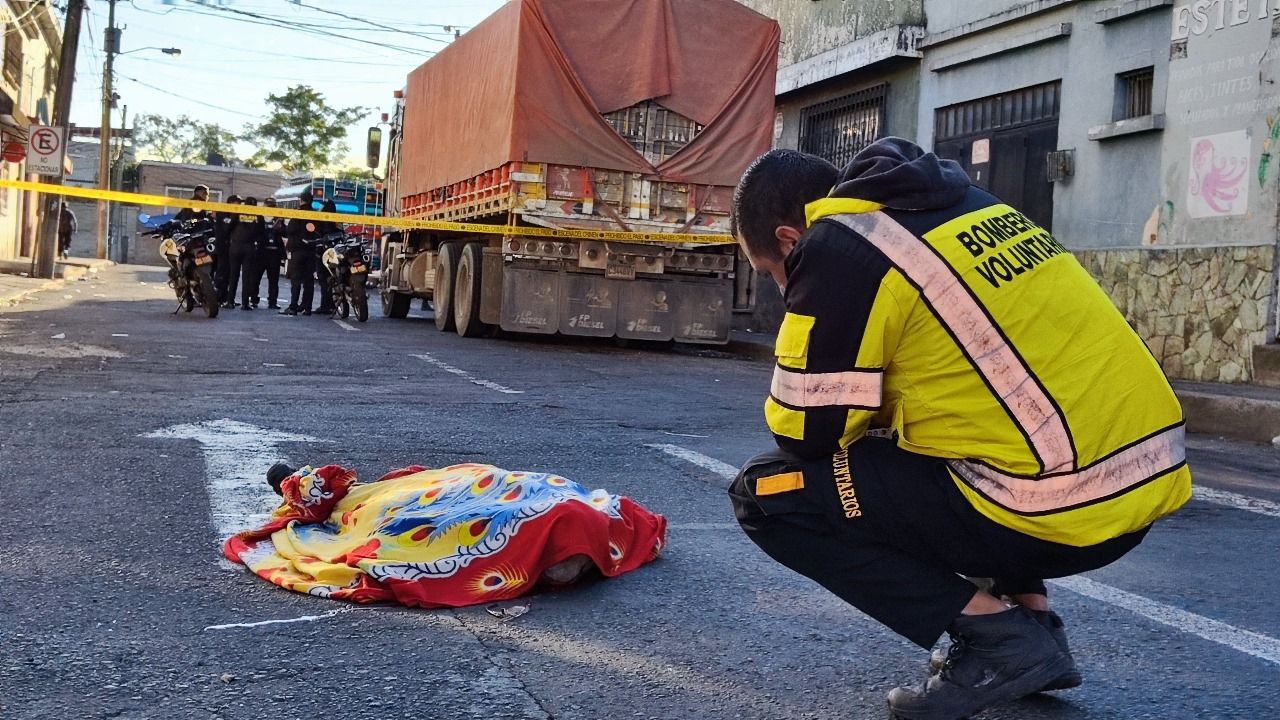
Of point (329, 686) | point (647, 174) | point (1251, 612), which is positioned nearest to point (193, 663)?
point (329, 686)

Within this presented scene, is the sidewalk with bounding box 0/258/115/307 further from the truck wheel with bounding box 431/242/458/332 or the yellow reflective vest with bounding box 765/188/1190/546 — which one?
the yellow reflective vest with bounding box 765/188/1190/546

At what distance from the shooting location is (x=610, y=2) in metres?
14.5

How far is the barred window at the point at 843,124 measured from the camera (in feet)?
65.5

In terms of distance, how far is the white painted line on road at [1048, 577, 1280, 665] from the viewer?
3539 millimetres

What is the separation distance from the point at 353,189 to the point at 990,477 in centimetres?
3258

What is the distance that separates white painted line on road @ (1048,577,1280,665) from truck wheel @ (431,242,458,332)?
13205 mm

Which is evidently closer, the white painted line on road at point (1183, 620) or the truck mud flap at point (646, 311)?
the white painted line on road at point (1183, 620)

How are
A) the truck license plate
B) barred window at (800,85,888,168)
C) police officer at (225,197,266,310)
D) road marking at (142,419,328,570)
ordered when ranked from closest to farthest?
1. road marking at (142,419,328,570)
2. the truck license plate
3. police officer at (225,197,266,310)
4. barred window at (800,85,888,168)

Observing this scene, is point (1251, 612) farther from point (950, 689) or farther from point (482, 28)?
point (482, 28)

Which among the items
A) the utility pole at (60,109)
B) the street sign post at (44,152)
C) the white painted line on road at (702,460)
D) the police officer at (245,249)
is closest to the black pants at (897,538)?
the white painted line on road at (702,460)

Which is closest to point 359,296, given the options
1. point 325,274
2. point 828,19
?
point 325,274

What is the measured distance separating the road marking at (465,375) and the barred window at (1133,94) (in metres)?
7.92

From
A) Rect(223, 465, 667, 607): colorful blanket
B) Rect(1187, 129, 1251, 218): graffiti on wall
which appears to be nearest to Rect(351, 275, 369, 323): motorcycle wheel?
Rect(1187, 129, 1251, 218): graffiti on wall

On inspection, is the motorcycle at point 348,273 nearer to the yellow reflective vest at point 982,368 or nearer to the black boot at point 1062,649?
the black boot at point 1062,649
